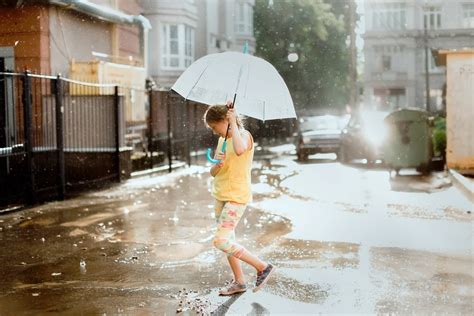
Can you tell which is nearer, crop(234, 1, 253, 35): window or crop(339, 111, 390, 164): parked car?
crop(339, 111, 390, 164): parked car

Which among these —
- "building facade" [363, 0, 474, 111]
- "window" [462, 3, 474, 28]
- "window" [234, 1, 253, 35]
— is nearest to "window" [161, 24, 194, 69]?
"window" [234, 1, 253, 35]

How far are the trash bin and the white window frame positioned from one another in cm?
3442

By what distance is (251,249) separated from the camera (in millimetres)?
7422

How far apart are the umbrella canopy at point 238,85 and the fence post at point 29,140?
5.43 metres

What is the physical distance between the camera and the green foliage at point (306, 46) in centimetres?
4738

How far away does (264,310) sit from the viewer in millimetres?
5062

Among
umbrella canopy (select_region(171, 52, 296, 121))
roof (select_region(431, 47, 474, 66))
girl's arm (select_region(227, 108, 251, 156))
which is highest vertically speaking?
roof (select_region(431, 47, 474, 66))

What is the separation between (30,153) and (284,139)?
31.3 meters

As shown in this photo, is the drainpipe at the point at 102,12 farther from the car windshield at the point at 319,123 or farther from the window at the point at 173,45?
the window at the point at 173,45

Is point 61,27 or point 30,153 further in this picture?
point 61,27

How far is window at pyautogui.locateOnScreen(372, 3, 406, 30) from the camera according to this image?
51594 millimetres

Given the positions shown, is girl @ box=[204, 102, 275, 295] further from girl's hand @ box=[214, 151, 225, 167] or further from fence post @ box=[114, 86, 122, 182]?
fence post @ box=[114, 86, 122, 182]

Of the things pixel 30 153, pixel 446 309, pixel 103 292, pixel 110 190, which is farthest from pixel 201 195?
pixel 446 309

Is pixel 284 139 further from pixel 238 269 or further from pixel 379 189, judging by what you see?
pixel 238 269
